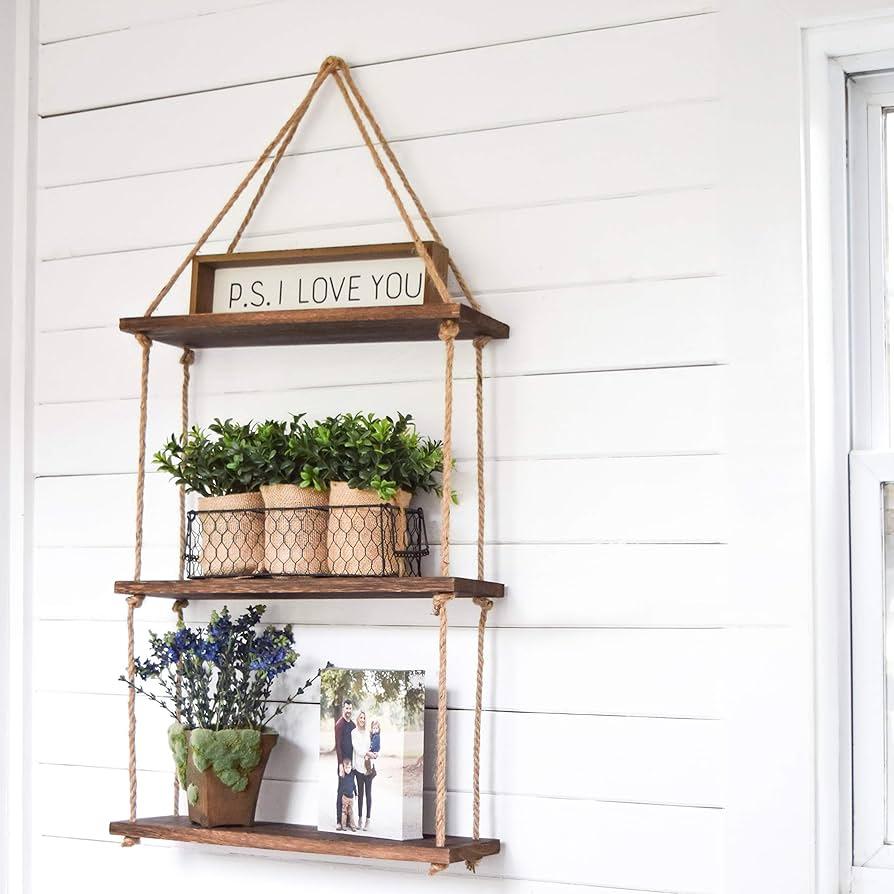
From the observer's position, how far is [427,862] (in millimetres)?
1597

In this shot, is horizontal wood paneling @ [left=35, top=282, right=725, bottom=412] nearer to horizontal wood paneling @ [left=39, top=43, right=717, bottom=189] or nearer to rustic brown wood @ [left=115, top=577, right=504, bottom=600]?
horizontal wood paneling @ [left=39, top=43, right=717, bottom=189]

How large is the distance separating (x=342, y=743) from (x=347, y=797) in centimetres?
7

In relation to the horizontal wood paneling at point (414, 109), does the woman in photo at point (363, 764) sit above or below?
below

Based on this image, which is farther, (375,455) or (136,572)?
(136,572)

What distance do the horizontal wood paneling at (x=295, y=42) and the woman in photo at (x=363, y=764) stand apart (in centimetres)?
92

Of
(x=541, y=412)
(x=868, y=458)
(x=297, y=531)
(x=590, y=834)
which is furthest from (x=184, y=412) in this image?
(x=868, y=458)

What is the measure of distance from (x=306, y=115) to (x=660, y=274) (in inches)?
23.1

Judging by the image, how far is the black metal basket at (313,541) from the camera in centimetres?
163

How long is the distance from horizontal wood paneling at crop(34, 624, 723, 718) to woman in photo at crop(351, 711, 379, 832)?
10cm

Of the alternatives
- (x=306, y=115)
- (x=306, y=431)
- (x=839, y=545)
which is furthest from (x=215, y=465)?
(x=839, y=545)

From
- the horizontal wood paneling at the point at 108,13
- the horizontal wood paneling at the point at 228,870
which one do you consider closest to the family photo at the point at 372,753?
the horizontal wood paneling at the point at 228,870

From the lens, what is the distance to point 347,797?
1.67 meters

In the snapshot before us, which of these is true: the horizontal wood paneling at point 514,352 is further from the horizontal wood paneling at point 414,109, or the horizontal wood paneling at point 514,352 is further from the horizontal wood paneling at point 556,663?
the horizontal wood paneling at point 556,663

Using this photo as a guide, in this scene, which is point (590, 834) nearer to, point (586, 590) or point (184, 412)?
point (586, 590)
